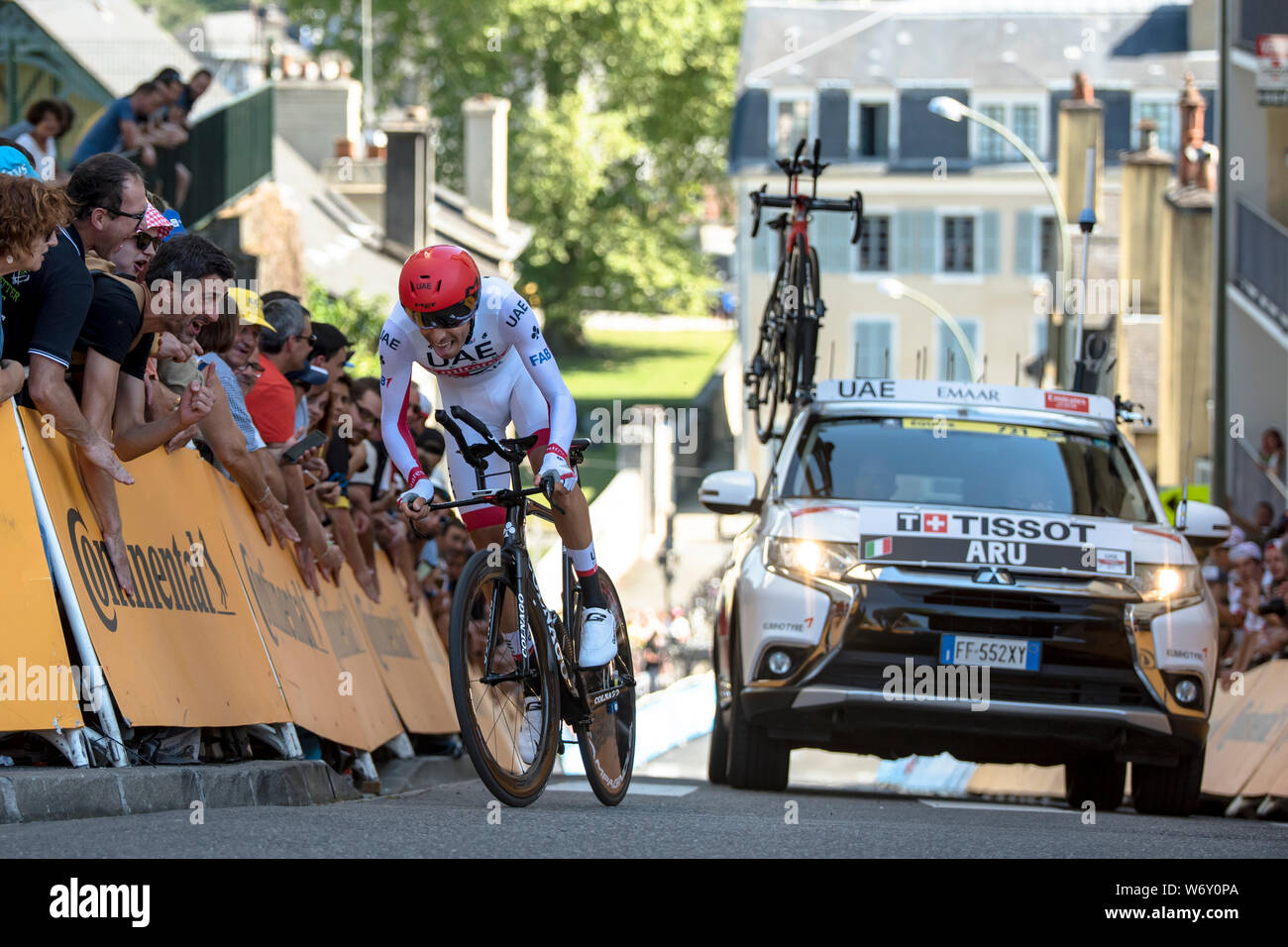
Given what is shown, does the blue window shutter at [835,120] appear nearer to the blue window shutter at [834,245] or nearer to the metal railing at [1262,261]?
the blue window shutter at [834,245]

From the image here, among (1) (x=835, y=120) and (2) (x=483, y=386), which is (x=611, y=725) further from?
(1) (x=835, y=120)

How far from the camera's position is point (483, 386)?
8.44m

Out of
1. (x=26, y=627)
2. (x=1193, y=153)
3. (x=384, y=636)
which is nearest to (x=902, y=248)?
(x=1193, y=153)

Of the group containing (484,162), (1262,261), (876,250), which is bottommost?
(1262,261)

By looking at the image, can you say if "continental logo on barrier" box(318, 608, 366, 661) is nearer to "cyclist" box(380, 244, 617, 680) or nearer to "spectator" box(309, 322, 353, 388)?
"spectator" box(309, 322, 353, 388)

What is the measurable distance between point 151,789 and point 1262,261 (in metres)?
22.1

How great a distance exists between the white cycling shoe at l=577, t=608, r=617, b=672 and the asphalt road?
1.85 ft

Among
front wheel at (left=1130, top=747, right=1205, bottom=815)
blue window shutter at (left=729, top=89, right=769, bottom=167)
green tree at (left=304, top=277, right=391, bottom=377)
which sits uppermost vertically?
blue window shutter at (left=729, top=89, right=769, bottom=167)

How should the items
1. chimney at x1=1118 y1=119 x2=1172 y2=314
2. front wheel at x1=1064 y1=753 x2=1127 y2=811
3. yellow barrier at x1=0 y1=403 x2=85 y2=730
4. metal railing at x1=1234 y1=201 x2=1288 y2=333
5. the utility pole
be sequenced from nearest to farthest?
yellow barrier at x1=0 y1=403 x2=85 y2=730, front wheel at x1=1064 y1=753 x2=1127 y2=811, the utility pole, metal railing at x1=1234 y1=201 x2=1288 y2=333, chimney at x1=1118 y1=119 x2=1172 y2=314

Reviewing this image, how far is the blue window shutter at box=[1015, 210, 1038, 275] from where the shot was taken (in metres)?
63.3

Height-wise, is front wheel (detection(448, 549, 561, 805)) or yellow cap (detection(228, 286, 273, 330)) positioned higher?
yellow cap (detection(228, 286, 273, 330))

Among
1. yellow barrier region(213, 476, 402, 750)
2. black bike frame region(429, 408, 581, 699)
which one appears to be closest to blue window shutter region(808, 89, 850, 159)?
yellow barrier region(213, 476, 402, 750)
